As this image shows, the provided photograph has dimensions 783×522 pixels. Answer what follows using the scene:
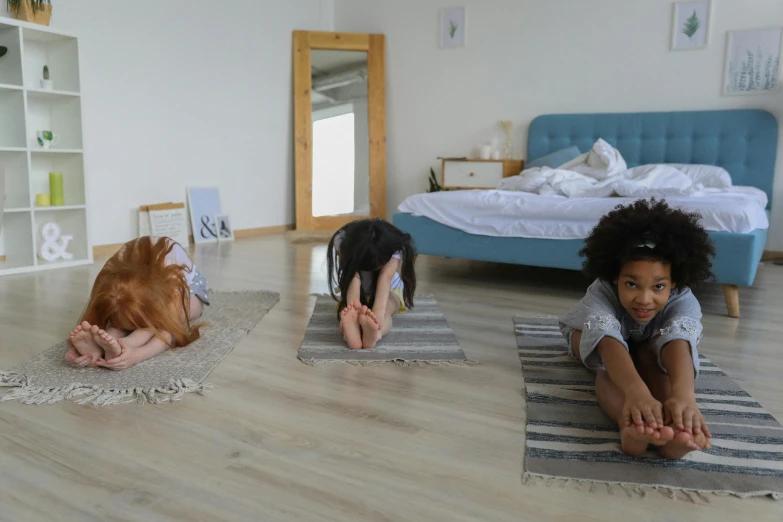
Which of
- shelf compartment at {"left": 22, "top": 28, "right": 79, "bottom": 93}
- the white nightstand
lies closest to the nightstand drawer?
the white nightstand

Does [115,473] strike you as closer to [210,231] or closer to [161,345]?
[161,345]

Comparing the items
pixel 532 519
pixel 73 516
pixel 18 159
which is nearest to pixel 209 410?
pixel 73 516

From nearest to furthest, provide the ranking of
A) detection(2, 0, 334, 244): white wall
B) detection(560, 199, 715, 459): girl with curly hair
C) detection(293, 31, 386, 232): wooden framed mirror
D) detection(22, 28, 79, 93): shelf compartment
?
detection(560, 199, 715, 459): girl with curly hair
detection(22, 28, 79, 93): shelf compartment
detection(2, 0, 334, 244): white wall
detection(293, 31, 386, 232): wooden framed mirror

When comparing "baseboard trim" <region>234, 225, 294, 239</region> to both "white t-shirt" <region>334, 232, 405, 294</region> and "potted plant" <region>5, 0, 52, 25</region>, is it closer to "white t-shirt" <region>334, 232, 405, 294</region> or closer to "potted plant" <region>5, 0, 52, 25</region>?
"potted plant" <region>5, 0, 52, 25</region>

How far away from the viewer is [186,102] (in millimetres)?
4434

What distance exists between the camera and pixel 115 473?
115 cm

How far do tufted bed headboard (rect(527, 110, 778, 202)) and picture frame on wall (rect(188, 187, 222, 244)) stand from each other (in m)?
2.45

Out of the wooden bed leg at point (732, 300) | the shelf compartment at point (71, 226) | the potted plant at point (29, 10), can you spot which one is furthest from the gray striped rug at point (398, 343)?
the potted plant at point (29, 10)

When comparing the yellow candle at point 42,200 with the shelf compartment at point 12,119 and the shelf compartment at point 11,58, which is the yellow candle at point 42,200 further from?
the shelf compartment at point 11,58

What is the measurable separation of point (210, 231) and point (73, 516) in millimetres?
3762

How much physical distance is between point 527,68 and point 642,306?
366 centimetres

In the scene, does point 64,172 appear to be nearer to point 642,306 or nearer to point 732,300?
point 642,306

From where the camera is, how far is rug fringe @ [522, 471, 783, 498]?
110 centimetres

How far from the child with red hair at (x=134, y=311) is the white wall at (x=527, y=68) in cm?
350
